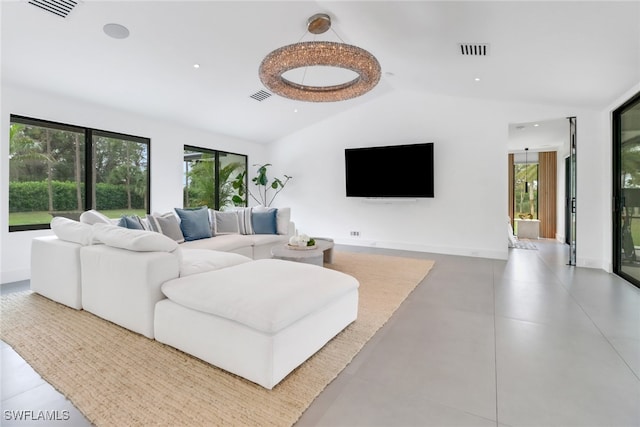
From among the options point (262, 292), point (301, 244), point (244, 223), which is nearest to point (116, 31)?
point (244, 223)

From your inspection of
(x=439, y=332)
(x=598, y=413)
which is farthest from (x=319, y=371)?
(x=598, y=413)

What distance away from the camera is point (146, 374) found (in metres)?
1.82

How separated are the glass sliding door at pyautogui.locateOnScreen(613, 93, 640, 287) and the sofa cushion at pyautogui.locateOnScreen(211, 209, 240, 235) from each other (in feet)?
17.7

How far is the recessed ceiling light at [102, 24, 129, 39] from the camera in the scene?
318cm

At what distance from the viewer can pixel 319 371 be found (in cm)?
188

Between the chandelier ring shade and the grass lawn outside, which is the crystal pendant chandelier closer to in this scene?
the chandelier ring shade

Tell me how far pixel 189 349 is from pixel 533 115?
5.94 metres

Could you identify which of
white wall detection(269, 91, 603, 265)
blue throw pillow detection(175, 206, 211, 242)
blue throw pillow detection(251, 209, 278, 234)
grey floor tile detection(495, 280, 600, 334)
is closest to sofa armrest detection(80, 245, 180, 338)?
blue throw pillow detection(175, 206, 211, 242)

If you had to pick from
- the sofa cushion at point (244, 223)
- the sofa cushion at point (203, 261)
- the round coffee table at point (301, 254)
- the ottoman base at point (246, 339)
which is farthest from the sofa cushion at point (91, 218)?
the sofa cushion at point (244, 223)

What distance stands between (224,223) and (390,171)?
3358 millimetres

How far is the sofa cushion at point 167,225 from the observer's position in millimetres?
3992

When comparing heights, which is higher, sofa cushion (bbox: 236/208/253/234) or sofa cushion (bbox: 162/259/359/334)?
sofa cushion (bbox: 236/208/253/234)

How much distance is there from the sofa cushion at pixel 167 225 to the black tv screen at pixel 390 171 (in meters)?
3.61

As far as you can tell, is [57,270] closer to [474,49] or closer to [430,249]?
[474,49]
